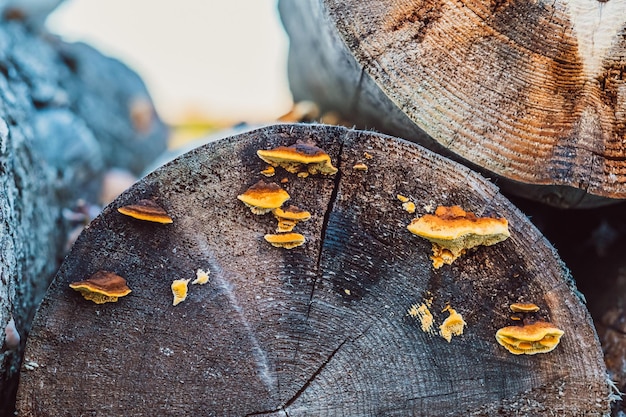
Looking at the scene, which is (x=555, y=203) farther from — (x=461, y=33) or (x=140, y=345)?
(x=140, y=345)

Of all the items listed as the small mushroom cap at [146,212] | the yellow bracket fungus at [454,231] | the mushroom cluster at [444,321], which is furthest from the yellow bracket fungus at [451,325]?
the small mushroom cap at [146,212]

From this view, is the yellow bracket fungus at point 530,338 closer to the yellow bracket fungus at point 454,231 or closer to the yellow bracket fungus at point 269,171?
the yellow bracket fungus at point 454,231

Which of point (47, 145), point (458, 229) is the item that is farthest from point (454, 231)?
point (47, 145)

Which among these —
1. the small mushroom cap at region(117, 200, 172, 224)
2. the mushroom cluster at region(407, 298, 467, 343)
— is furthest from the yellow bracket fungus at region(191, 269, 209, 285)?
the mushroom cluster at region(407, 298, 467, 343)

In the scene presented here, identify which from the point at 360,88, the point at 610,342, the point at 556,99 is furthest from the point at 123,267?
the point at 610,342

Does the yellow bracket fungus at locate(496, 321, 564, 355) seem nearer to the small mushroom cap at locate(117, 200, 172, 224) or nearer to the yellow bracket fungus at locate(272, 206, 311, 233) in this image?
the yellow bracket fungus at locate(272, 206, 311, 233)

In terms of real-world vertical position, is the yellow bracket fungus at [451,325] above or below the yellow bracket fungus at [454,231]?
below

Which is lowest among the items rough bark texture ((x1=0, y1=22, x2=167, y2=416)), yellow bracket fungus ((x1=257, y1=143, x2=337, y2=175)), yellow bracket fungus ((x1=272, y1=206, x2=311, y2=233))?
rough bark texture ((x1=0, y1=22, x2=167, y2=416))
